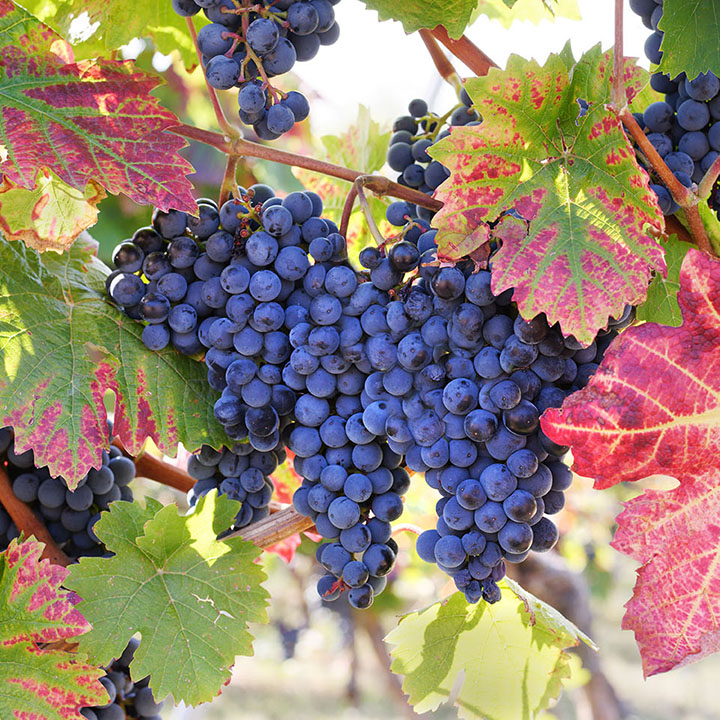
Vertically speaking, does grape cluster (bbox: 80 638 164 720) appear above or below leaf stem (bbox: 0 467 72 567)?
below

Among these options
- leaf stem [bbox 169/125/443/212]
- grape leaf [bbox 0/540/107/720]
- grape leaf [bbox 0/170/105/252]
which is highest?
leaf stem [bbox 169/125/443/212]

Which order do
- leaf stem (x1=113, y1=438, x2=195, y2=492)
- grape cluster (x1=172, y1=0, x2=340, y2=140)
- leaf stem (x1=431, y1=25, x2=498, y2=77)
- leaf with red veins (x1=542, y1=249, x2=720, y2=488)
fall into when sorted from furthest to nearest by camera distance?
1. leaf stem (x1=113, y1=438, x2=195, y2=492)
2. leaf stem (x1=431, y1=25, x2=498, y2=77)
3. grape cluster (x1=172, y1=0, x2=340, y2=140)
4. leaf with red veins (x1=542, y1=249, x2=720, y2=488)

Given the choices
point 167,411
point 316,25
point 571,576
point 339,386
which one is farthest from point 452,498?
point 571,576

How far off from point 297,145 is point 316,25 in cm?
131

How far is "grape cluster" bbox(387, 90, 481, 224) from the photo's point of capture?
83cm

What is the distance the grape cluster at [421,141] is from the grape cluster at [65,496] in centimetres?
45

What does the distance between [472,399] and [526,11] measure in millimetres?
690

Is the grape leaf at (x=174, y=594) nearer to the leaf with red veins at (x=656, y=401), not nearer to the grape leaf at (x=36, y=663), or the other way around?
the grape leaf at (x=36, y=663)

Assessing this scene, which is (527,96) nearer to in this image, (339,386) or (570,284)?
(570,284)

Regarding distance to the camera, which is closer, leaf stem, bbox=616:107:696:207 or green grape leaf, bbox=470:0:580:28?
leaf stem, bbox=616:107:696:207

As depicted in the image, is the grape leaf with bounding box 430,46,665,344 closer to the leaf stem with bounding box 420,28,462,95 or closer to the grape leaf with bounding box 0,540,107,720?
the leaf stem with bounding box 420,28,462,95

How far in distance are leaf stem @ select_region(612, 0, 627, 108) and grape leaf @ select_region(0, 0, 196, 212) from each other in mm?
350

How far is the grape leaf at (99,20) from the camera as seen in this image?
88cm

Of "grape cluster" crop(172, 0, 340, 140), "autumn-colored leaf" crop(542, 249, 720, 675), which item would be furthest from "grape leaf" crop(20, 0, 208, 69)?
"autumn-colored leaf" crop(542, 249, 720, 675)
